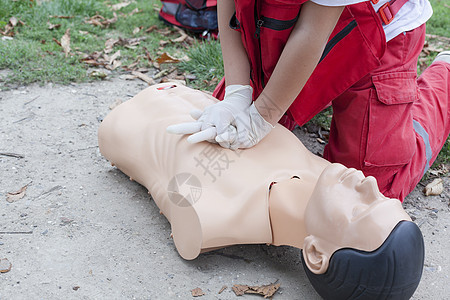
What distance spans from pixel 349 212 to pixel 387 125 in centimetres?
74

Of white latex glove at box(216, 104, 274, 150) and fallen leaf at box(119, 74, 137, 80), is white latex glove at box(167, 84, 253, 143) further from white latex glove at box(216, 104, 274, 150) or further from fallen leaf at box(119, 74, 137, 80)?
fallen leaf at box(119, 74, 137, 80)

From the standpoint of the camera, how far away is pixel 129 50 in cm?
353

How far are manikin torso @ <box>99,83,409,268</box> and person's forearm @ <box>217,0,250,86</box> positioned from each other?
0.25 metres

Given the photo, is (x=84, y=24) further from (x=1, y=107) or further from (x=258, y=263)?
(x=258, y=263)

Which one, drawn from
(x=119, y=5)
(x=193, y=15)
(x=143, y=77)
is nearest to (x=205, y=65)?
(x=143, y=77)

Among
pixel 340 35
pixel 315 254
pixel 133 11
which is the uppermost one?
pixel 340 35

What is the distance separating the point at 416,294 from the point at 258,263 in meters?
0.53

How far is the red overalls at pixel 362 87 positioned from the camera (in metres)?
1.83

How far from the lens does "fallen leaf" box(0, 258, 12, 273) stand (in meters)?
1.60

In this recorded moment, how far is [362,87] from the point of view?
199cm

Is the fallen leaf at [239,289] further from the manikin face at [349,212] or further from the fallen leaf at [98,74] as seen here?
the fallen leaf at [98,74]

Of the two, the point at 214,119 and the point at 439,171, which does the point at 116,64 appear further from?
the point at 439,171

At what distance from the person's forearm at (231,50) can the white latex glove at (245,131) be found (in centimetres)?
21

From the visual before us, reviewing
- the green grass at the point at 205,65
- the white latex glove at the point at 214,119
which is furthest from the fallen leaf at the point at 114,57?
the white latex glove at the point at 214,119
